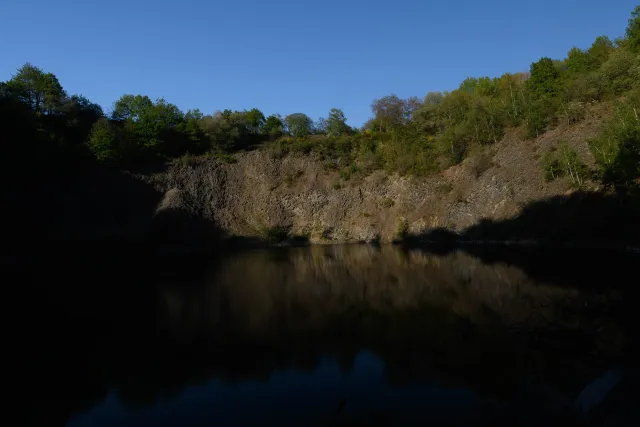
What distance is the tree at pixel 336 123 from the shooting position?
3051 inches

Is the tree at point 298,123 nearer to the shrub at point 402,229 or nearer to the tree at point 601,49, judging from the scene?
the shrub at point 402,229

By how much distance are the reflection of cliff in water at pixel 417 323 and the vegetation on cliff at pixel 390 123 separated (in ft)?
79.5

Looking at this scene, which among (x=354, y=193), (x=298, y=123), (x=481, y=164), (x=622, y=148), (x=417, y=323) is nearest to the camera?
(x=417, y=323)

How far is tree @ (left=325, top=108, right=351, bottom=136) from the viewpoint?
7750 cm

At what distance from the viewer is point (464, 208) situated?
45.8 meters

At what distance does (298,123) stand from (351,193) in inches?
1213

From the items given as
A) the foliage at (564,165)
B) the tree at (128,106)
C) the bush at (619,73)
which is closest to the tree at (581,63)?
the bush at (619,73)

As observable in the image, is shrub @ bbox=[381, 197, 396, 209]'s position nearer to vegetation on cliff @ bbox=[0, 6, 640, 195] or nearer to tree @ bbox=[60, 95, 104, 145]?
vegetation on cliff @ bbox=[0, 6, 640, 195]

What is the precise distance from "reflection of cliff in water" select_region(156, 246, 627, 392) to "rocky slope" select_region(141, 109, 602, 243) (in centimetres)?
2311

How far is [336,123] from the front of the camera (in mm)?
77750

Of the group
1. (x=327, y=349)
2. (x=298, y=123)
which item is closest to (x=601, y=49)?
(x=298, y=123)

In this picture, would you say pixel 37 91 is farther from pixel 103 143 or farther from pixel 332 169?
pixel 332 169

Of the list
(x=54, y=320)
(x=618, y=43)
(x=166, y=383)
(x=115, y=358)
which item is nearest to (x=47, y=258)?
(x=54, y=320)

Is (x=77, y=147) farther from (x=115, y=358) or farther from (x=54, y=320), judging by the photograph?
(x=115, y=358)
